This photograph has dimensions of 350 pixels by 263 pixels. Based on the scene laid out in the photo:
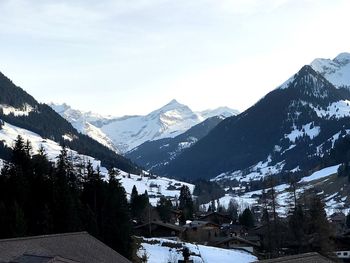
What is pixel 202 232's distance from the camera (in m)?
115

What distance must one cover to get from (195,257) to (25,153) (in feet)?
85.0

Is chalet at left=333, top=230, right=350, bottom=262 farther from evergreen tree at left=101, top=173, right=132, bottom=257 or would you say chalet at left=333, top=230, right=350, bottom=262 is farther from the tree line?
evergreen tree at left=101, top=173, right=132, bottom=257

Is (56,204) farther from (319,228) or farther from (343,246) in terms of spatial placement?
(343,246)

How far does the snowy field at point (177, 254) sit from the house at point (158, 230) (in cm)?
1552

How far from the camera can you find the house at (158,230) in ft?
335

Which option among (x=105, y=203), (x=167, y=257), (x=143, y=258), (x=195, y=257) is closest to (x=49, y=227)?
(x=105, y=203)

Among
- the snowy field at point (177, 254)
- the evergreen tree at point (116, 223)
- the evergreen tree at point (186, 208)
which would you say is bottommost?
the snowy field at point (177, 254)

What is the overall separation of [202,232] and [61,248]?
80.4 meters

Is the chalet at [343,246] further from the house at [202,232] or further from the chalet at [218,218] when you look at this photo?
the chalet at [218,218]

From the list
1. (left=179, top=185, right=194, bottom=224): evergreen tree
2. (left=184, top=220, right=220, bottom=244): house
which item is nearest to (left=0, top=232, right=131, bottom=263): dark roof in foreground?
(left=184, top=220, right=220, bottom=244): house

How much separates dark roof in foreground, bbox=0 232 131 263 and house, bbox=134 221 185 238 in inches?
2408

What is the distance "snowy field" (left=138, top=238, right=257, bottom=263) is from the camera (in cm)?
7044

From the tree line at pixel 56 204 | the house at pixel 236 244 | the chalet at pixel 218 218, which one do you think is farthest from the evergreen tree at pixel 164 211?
the tree line at pixel 56 204

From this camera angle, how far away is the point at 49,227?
52938 millimetres
